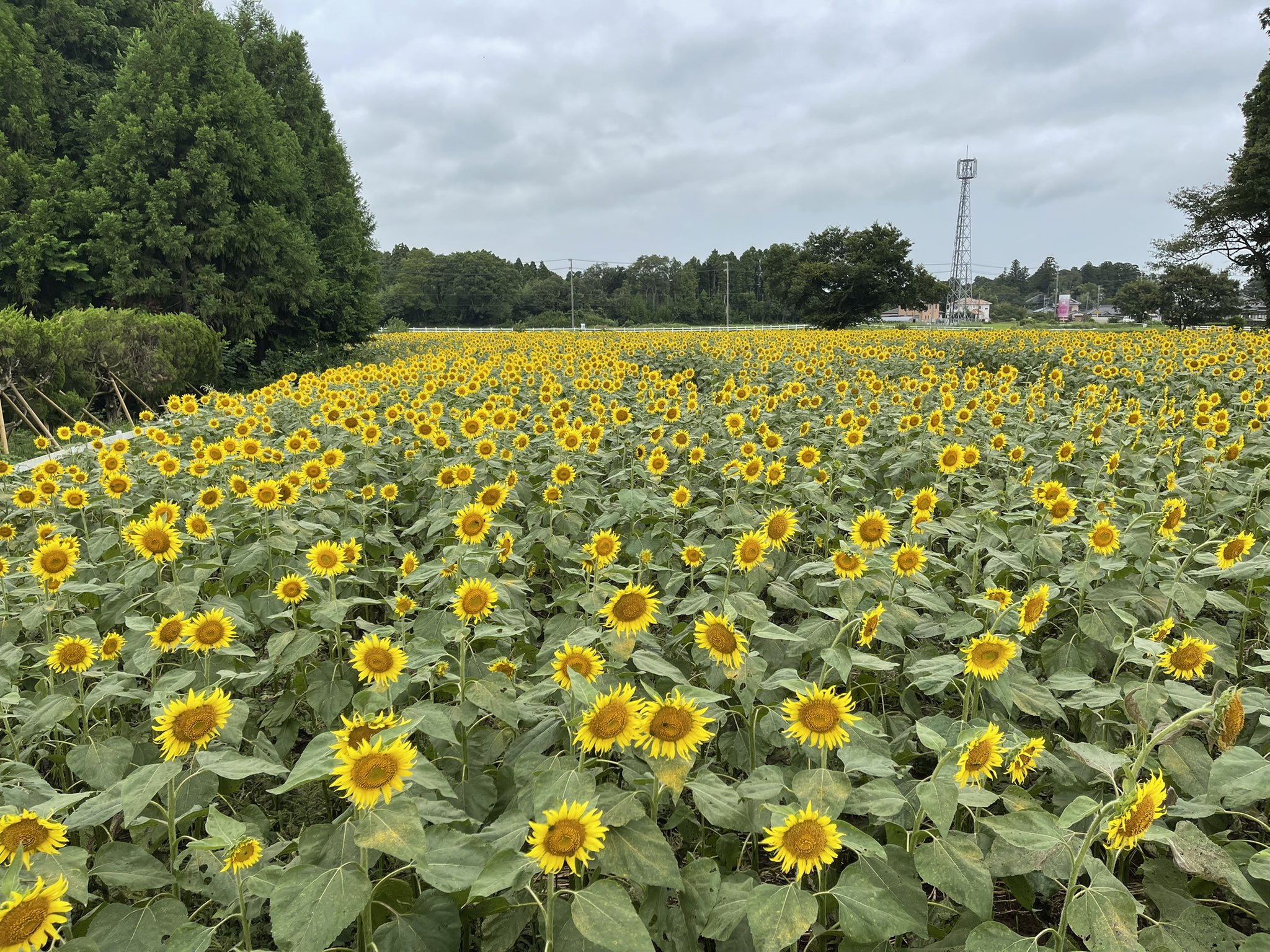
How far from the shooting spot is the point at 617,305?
78.6m

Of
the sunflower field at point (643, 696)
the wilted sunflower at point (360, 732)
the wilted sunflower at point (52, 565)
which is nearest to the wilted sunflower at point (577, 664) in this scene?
the sunflower field at point (643, 696)

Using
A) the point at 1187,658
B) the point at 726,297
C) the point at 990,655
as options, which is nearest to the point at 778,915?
the point at 990,655

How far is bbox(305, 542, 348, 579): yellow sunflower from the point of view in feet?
8.20

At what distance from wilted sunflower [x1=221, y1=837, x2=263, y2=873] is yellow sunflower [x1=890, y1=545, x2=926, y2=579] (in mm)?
1978

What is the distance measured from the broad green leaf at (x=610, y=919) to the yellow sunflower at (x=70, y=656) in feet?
6.06

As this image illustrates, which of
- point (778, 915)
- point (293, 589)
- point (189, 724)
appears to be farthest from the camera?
point (293, 589)

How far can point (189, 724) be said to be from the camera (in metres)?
1.57

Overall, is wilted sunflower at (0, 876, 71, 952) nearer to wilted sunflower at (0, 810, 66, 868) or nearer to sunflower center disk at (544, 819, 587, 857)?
wilted sunflower at (0, 810, 66, 868)

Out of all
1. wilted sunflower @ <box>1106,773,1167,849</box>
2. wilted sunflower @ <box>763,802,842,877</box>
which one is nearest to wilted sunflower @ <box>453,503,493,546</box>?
wilted sunflower @ <box>763,802,842,877</box>

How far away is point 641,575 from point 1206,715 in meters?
2.26

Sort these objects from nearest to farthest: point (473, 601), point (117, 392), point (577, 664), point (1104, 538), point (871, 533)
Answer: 1. point (577, 664)
2. point (473, 601)
3. point (871, 533)
4. point (1104, 538)
5. point (117, 392)

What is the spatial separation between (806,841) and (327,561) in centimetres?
193

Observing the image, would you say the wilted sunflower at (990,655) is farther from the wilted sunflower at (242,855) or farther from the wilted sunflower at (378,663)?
the wilted sunflower at (242,855)

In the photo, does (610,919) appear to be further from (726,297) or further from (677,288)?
(677,288)
